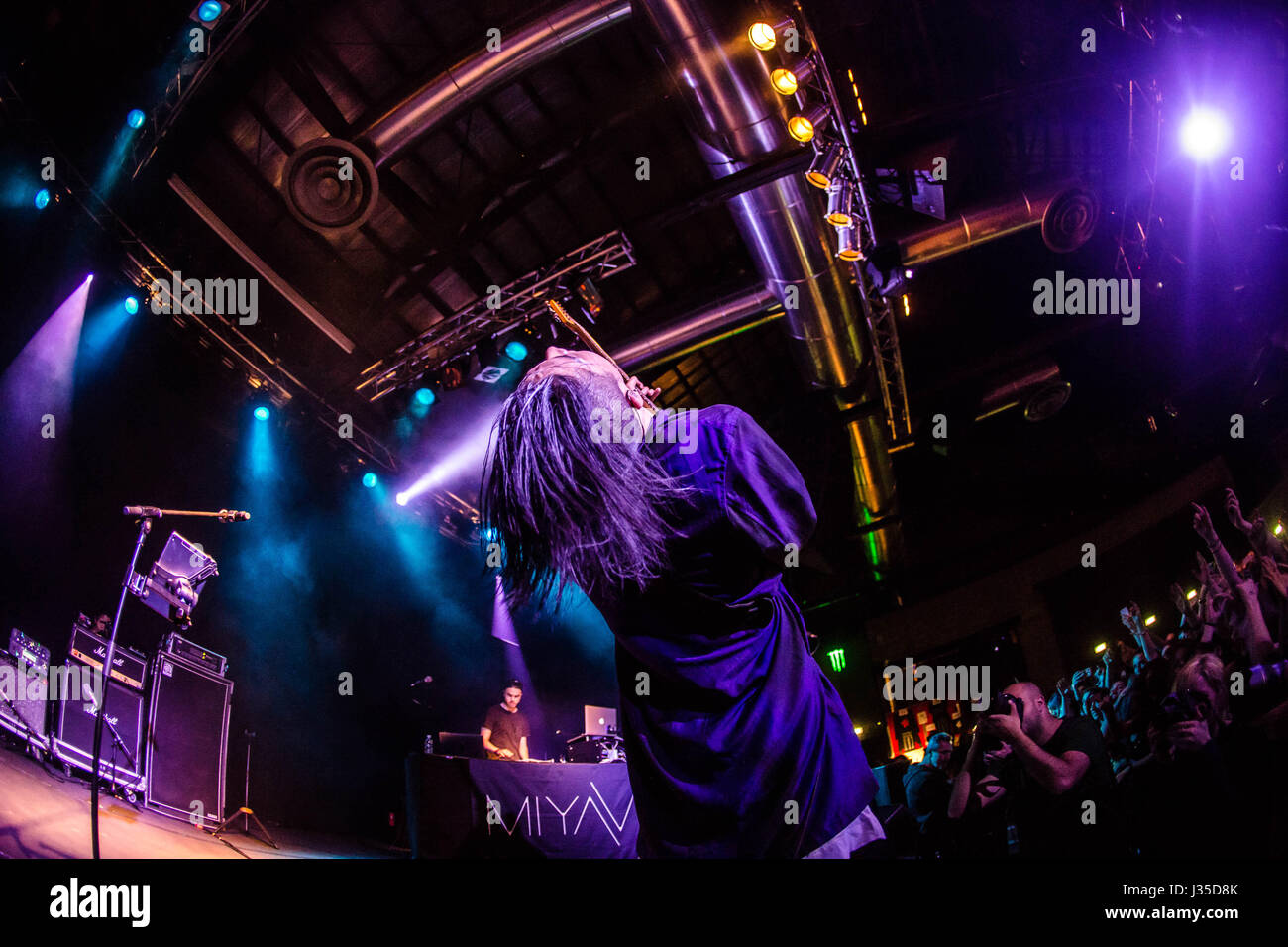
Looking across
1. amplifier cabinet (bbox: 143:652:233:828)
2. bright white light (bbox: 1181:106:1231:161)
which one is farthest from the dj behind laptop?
bright white light (bbox: 1181:106:1231:161)

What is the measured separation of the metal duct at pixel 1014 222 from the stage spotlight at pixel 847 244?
120 centimetres

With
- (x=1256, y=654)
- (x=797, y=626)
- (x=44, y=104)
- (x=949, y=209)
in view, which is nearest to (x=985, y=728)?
(x=1256, y=654)

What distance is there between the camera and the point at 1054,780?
8.76 ft

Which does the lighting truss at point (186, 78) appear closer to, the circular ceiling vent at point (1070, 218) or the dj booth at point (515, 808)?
the dj booth at point (515, 808)

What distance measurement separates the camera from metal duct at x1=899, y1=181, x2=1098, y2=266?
7.09 m

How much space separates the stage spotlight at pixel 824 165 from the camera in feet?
17.8

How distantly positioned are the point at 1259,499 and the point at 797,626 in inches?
324

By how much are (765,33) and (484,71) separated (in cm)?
211

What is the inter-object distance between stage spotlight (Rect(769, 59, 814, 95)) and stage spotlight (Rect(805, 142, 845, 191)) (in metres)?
0.51

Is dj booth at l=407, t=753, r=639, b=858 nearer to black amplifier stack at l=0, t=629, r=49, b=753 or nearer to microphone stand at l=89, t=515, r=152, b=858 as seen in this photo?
microphone stand at l=89, t=515, r=152, b=858

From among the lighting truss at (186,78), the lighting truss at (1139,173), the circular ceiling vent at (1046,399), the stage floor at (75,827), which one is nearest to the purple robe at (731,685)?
the stage floor at (75,827)

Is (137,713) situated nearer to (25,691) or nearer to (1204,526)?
(25,691)

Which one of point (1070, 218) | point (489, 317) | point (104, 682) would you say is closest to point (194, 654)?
point (104, 682)

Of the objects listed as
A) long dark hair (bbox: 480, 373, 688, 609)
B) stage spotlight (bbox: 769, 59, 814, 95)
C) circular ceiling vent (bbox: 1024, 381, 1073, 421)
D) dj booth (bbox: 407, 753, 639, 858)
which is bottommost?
Answer: dj booth (bbox: 407, 753, 639, 858)
